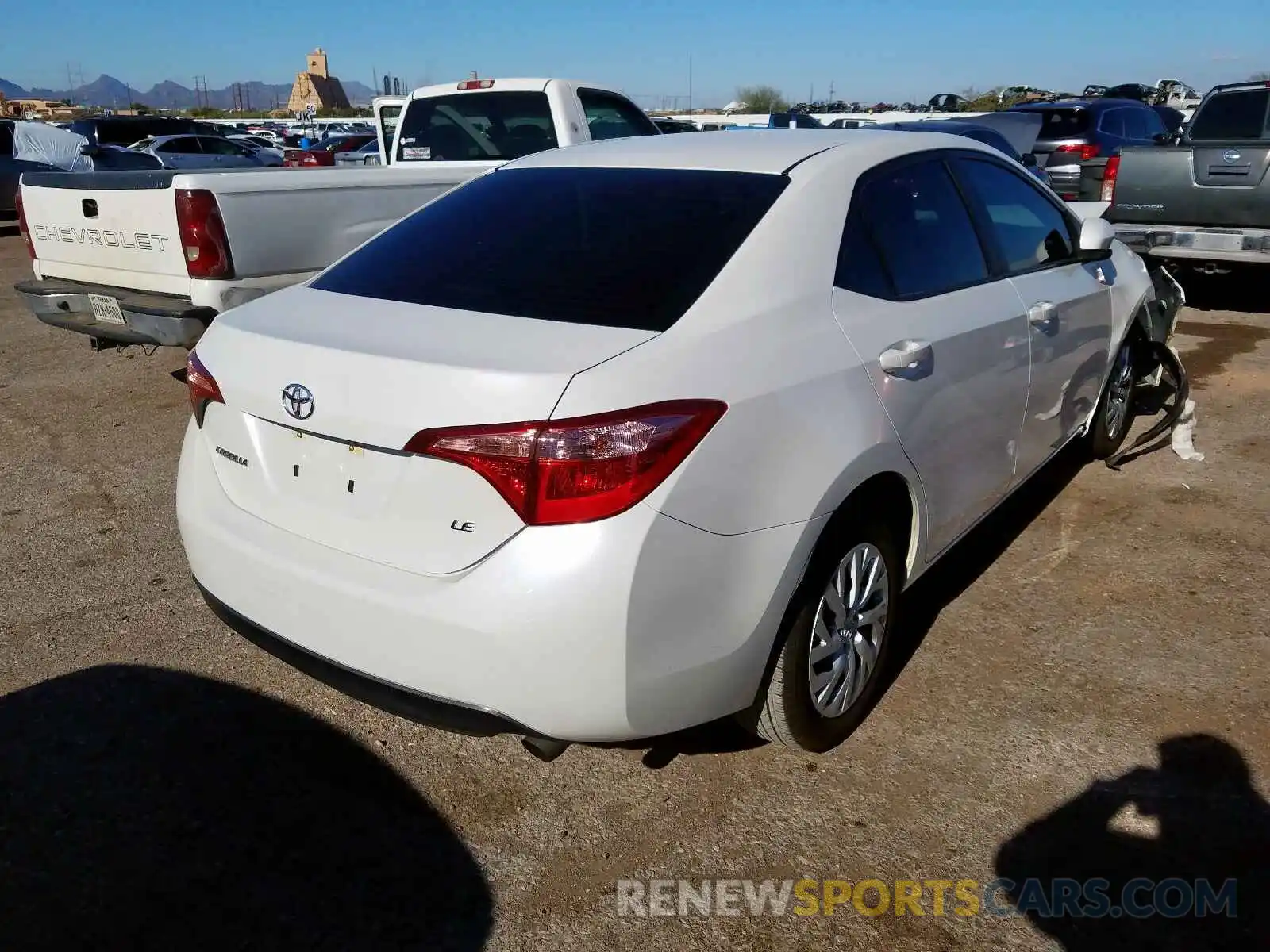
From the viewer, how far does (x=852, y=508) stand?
8.73 ft

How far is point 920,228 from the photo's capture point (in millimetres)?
3219

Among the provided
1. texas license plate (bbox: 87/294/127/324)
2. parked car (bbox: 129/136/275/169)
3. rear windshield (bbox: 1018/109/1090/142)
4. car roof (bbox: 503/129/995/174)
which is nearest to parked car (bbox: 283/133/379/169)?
parked car (bbox: 129/136/275/169)

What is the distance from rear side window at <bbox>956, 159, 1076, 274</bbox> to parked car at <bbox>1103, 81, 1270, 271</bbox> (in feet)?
13.9

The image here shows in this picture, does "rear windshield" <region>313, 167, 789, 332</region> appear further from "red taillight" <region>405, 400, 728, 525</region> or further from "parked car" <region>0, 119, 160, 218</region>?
"parked car" <region>0, 119, 160, 218</region>

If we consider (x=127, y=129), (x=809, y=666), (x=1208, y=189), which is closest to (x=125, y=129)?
(x=127, y=129)

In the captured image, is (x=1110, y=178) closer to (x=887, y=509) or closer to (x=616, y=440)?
(x=887, y=509)

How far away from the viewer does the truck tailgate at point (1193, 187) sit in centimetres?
805

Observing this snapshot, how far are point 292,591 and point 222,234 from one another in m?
3.11

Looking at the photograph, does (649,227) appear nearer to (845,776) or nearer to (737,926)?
(845,776)

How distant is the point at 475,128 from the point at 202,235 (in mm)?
3235

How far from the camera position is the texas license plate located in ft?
17.4

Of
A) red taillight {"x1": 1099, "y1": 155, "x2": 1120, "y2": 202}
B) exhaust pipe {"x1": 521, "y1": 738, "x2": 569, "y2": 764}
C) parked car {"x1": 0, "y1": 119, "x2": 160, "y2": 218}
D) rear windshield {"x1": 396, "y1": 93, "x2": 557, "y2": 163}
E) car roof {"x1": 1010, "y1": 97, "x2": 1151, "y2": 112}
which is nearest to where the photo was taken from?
exhaust pipe {"x1": 521, "y1": 738, "x2": 569, "y2": 764}

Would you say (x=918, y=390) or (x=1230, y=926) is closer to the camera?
(x=1230, y=926)

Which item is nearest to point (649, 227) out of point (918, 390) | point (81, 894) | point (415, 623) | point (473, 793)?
point (918, 390)
